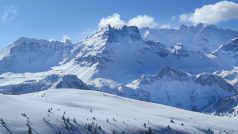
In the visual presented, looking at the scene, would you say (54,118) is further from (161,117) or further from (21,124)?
(161,117)

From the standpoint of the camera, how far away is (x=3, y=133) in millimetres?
120000

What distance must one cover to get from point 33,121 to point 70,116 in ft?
63.8

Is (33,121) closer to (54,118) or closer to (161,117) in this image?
(54,118)

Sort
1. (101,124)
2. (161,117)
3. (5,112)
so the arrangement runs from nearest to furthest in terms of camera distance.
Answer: (5,112) < (101,124) < (161,117)

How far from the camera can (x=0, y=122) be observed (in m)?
126

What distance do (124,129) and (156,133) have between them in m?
11.2

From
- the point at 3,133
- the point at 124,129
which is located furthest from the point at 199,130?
the point at 3,133

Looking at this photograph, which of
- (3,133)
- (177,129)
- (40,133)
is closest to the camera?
(3,133)

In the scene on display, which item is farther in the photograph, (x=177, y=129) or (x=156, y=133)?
(x=177, y=129)

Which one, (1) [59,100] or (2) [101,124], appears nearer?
(2) [101,124]

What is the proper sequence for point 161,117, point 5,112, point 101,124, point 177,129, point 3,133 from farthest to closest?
point 161,117 → point 177,129 → point 101,124 → point 5,112 → point 3,133

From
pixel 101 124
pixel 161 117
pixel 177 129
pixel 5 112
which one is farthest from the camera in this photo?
pixel 161 117

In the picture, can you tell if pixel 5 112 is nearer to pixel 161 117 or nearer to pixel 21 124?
pixel 21 124

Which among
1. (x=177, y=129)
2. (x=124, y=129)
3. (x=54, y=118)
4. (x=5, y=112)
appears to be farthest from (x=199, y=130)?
(x=5, y=112)
